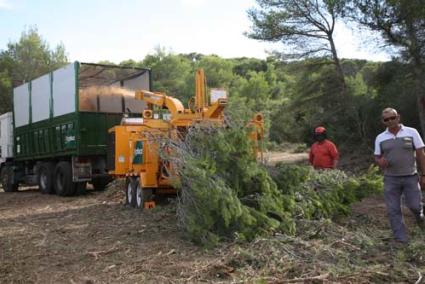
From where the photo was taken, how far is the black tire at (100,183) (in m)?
17.0

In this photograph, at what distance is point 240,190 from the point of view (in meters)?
7.92

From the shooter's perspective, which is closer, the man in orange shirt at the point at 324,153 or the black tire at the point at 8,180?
the man in orange shirt at the point at 324,153

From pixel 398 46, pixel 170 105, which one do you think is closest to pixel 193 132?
pixel 170 105

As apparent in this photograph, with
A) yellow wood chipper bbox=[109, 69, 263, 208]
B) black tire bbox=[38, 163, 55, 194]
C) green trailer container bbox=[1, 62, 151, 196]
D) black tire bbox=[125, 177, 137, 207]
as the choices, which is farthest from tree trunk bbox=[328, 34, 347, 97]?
black tire bbox=[125, 177, 137, 207]

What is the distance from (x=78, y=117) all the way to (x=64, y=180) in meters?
2.00

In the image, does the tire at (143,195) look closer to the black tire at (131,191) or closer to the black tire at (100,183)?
the black tire at (131,191)

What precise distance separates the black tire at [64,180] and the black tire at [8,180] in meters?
4.51

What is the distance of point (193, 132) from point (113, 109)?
7.81 metres

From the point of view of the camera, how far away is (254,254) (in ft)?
20.9

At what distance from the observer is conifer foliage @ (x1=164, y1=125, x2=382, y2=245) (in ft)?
23.6

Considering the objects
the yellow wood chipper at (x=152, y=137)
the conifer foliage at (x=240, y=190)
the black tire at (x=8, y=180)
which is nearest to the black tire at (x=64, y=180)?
the yellow wood chipper at (x=152, y=137)

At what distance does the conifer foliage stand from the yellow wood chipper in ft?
5.84

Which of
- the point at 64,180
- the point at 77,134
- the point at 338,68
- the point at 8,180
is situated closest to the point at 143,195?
the point at 77,134

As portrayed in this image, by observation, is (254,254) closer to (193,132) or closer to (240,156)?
(240,156)
